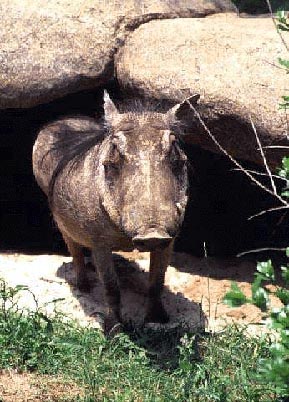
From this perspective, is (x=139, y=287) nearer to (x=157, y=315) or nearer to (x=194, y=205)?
(x=157, y=315)

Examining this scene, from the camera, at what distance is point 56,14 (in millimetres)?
6828

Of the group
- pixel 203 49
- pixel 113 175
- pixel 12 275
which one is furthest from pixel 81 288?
pixel 203 49

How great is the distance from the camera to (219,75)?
627cm

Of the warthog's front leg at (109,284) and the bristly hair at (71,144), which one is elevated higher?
the bristly hair at (71,144)

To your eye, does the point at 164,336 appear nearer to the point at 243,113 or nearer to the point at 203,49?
the point at 243,113

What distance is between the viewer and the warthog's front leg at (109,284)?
5898mm

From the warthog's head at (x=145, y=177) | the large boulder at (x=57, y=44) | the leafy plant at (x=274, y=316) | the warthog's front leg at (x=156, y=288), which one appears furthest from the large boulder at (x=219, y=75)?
the leafy plant at (x=274, y=316)

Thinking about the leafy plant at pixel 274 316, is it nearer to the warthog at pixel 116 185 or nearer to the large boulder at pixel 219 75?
the warthog at pixel 116 185

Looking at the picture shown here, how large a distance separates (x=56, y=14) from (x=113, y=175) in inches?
74.7

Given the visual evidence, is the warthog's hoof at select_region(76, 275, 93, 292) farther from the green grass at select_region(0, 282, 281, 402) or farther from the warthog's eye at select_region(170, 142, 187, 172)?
the warthog's eye at select_region(170, 142, 187, 172)

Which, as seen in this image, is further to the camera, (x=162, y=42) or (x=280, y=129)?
(x=162, y=42)

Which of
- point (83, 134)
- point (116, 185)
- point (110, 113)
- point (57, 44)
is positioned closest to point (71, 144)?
point (83, 134)

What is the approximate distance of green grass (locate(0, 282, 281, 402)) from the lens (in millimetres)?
4938

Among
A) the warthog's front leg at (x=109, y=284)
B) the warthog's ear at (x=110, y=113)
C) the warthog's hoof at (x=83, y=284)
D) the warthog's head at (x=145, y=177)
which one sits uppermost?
the warthog's ear at (x=110, y=113)
